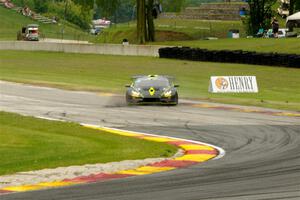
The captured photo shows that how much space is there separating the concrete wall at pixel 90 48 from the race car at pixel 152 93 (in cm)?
3141

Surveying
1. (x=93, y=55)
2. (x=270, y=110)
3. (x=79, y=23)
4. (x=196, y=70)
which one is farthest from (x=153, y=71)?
(x=79, y=23)

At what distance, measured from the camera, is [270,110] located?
33.4 metres

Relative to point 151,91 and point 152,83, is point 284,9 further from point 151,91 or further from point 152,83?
point 151,91

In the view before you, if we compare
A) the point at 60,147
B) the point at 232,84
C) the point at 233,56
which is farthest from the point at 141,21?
the point at 60,147

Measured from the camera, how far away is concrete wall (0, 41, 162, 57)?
68594 mm

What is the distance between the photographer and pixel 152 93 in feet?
113

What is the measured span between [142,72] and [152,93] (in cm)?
2103

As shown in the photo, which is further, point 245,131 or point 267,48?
point 267,48

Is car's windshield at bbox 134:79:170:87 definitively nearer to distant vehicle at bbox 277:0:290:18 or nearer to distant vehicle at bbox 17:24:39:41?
distant vehicle at bbox 17:24:39:41

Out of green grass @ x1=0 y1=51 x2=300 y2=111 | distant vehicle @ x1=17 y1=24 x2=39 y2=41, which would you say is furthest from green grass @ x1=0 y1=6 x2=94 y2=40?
green grass @ x1=0 y1=51 x2=300 y2=111

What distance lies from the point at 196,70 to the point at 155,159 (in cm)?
3646

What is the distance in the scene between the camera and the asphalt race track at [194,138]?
14.3 m

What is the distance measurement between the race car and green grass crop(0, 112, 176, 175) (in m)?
9.36

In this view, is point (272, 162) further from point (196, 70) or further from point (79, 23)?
point (79, 23)
